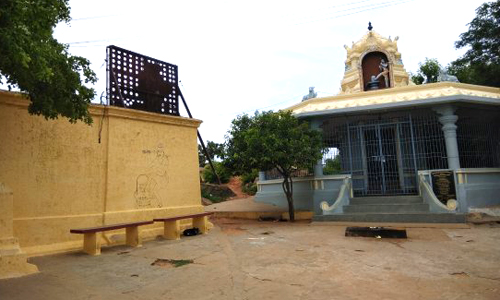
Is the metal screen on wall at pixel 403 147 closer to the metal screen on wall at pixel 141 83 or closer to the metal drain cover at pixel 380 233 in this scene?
the metal drain cover at pixel 380 233

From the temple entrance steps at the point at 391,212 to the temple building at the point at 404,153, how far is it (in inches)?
1.1

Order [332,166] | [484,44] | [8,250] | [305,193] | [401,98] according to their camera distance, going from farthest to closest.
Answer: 1. [484,44]
2. [305,193]
3. [332,166]
4. [401,98]
5. [8,250]

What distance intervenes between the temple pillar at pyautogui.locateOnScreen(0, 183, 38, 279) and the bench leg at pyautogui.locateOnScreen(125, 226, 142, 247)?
2404mm

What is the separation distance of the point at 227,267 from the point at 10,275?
3.14m

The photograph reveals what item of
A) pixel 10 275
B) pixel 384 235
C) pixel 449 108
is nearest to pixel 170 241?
pixel 10 275

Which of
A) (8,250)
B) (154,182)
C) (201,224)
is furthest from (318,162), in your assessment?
(8,250)

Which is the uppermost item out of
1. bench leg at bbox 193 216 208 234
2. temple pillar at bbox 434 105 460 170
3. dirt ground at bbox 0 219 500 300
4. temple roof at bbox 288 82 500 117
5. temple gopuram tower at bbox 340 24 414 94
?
temple gopuram tower at bbox 340 24 414 94

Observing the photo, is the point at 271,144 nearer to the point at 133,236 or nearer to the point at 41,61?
the point at 133,236

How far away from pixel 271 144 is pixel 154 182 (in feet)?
11.9

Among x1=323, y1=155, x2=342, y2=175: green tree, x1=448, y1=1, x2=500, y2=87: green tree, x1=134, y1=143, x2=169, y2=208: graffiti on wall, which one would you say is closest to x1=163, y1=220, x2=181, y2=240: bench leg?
x1=134, y1=143, x2=169, y2=208: graffiti on wall

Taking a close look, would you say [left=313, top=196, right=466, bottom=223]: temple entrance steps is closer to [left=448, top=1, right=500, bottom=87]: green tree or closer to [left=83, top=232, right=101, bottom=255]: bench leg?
[left=83, top=232, right=101, bottom=255]: bench leg

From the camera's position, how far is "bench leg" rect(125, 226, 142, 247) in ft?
25.3

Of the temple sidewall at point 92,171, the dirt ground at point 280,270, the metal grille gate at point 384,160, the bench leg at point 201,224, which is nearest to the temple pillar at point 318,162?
the metal grille gate at point 384,160

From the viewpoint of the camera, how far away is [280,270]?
524cm
